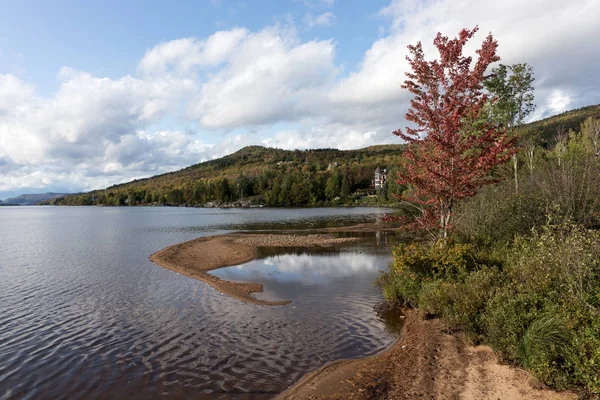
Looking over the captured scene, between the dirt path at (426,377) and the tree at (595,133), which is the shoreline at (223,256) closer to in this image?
the dirt path at (426,377)

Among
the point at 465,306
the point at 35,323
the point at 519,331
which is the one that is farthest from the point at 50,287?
the point at 519,331

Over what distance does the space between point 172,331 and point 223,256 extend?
60.1 feet

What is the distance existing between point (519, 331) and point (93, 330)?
49.9 ft

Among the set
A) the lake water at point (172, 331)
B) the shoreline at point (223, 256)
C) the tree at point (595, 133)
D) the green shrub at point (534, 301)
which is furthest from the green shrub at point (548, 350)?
the tree at point (595, 133)

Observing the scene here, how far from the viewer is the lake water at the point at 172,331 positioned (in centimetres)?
1005

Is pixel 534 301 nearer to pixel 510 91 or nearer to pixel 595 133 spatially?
pixel 510 91

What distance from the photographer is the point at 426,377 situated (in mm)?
8922

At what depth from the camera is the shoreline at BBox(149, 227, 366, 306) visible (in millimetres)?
20453

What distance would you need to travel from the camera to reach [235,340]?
12781mm

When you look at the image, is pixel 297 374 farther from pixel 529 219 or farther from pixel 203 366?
pixel 529 219

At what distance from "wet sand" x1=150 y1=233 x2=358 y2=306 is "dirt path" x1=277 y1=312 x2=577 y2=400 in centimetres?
773

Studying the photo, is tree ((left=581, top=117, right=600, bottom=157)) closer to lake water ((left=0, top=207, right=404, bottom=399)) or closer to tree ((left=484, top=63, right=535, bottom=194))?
tree ((left=484, top=63, right=535, bottom=194))

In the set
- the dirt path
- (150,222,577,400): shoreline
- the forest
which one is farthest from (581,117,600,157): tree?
the dirt path

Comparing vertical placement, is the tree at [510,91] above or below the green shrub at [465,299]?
above
